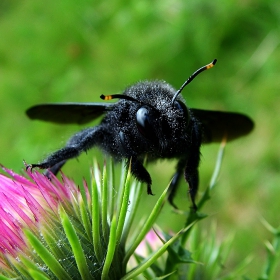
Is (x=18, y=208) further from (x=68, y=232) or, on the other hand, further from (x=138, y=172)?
(x=138, y=172)

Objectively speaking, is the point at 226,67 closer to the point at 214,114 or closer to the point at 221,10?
the point at 221,10

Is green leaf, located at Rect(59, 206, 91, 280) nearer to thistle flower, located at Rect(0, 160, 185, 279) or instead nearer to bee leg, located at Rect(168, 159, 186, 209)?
thistle flower, located at Rect(0, 160, 185, 279)

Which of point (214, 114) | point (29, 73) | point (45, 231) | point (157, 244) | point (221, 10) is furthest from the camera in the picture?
point (29, 73)

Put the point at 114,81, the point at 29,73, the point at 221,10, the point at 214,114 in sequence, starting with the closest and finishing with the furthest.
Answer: the point at 214,114, the point at 221,10, the point at 114,81, the point at 29,73

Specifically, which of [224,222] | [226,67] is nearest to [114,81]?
[226,67]

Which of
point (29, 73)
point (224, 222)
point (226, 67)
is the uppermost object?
point (29, 73)

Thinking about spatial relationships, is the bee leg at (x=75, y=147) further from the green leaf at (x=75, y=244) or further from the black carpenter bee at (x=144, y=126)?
the green leaf at (x=75, y=244)

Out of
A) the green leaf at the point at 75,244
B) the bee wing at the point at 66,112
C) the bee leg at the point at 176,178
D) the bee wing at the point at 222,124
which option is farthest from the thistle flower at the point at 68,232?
the bee wing at the point at 222,124

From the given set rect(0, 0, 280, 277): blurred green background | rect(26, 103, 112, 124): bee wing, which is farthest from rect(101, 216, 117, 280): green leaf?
rect(0, 0, 280, 277): blurred green background
